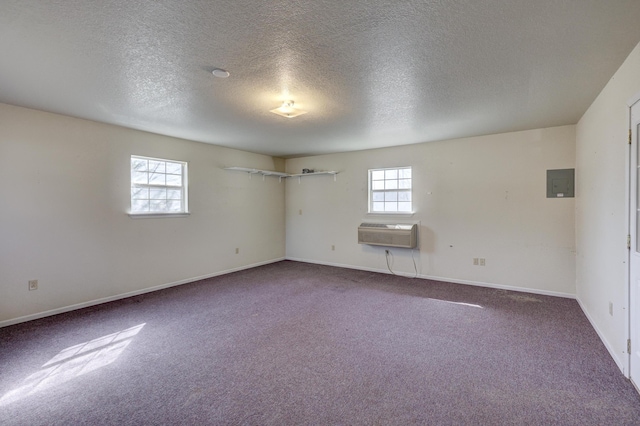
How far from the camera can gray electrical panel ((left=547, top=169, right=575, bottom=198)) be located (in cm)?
401

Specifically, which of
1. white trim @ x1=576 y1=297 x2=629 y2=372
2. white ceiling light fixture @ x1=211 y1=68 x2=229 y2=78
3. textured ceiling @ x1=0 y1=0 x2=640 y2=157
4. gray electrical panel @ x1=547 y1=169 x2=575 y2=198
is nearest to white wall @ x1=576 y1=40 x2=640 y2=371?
white trim @ x1=576 y1=297 x2=629 y2=372

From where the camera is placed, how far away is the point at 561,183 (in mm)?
4062

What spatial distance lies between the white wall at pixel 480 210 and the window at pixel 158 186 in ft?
9.69

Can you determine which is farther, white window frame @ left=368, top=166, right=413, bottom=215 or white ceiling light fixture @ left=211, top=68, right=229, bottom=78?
white window frame @ left=368, top=166, right=413, bottom=215

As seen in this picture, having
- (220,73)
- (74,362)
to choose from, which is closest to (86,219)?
(74,362)

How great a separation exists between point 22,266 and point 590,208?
21.1 ft

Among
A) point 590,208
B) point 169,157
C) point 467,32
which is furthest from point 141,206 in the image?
point 590,208

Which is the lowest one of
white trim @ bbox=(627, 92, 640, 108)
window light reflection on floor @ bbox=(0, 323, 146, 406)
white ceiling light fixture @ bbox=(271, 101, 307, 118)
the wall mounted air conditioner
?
window light reflection on floor @ bbox=(0, 323, 146, 406)

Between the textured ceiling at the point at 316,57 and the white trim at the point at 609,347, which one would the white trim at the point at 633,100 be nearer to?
the textured ceiling at the point at 316,57

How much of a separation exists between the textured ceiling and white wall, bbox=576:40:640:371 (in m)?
0.22

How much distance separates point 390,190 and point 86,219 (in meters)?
4.78

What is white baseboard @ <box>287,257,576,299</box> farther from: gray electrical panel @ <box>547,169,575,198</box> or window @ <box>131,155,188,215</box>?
window @ <box>131,155,188,215</box>

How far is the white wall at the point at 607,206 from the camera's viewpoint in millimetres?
2225

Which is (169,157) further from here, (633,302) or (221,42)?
(633,302)
